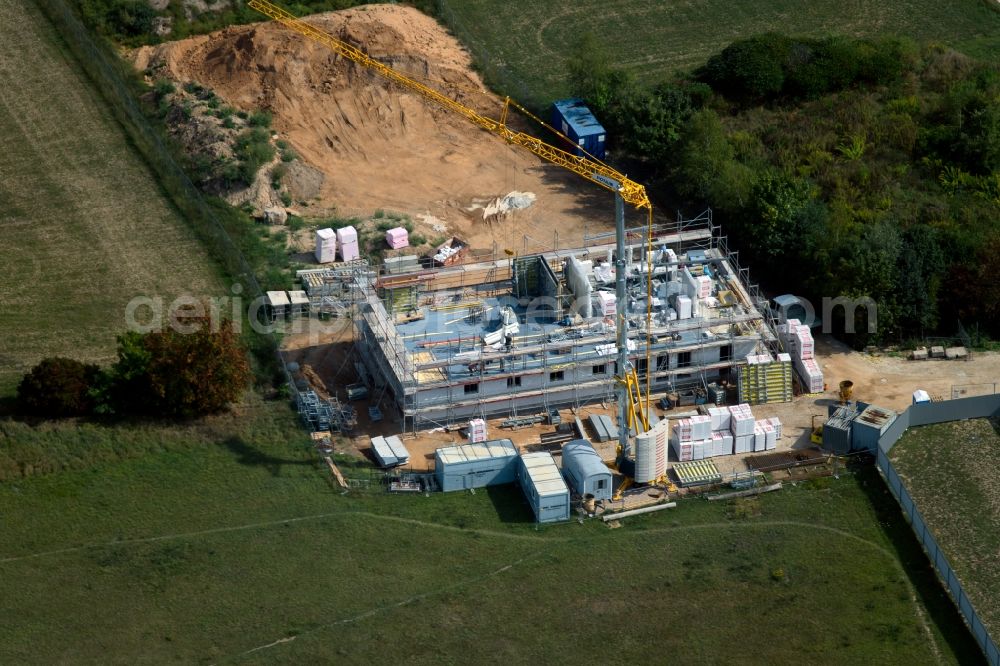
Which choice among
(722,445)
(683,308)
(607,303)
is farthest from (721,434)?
(607,303)

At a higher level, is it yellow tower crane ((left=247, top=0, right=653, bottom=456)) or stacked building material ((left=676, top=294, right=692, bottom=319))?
yellow tower crane ((left=247, top=0, right=653, bottom=456))

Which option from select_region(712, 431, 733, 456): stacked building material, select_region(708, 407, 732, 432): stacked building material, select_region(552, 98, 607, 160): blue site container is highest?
select_region(552, 98, 607, 160): blue site container

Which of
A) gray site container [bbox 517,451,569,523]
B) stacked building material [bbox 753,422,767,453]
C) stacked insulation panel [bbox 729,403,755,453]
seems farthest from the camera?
stacked building material [bbox 753,422,767,453]

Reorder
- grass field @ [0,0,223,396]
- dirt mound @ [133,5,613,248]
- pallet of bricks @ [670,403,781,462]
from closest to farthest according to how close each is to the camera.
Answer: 1. pallet of bricks @ [670,403,781,462]
2. grass field @ [0,0,223,396]
3. dirt mound @ [133,5,613,248]

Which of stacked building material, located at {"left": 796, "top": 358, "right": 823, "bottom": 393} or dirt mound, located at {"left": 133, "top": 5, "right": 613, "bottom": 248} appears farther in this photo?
dirt mound, located at {"left": 133, "top": 5, "right": 613, "bottom": 248}

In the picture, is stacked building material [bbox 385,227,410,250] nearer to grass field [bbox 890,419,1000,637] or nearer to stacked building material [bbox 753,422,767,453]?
stacked building material [bbox 753,422,767,453]

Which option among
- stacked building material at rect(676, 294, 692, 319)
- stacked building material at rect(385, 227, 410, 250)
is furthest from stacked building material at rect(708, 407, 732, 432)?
stacked building material at rect(385, 227, 410, 250)
